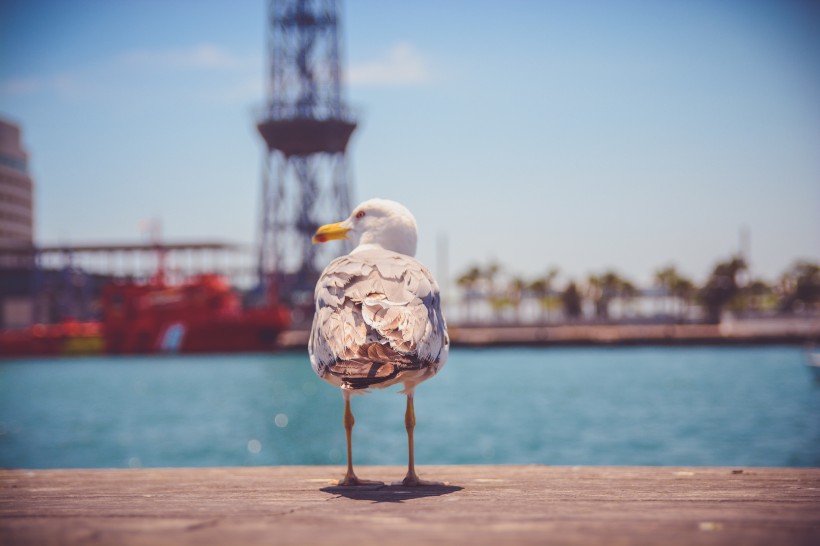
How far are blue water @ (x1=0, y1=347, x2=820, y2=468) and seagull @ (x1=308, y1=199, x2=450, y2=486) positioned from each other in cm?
1516

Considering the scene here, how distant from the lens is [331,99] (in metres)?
74.7

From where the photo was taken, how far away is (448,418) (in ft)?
102

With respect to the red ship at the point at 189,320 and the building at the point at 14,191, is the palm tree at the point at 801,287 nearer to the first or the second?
the red ship at the point at 189,320

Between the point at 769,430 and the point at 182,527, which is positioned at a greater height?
the point at 182,527

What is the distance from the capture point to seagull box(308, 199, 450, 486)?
469 cm

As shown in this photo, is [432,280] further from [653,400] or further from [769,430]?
[653,400]

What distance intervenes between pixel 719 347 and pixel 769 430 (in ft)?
178

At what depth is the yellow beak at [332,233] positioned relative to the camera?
6.69 metres

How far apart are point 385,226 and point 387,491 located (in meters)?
2.12

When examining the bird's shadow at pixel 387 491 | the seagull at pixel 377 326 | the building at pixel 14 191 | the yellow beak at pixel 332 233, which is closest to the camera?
the seagull at pixel 377 326

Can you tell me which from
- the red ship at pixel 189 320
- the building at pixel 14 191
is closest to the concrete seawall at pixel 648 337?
the red ship at pixel 189 320

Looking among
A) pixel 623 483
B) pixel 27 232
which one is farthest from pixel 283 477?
pixel 27 232

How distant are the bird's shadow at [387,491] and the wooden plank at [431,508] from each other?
0.01 m

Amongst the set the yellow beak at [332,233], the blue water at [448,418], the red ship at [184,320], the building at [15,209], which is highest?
the building at [15,209]
